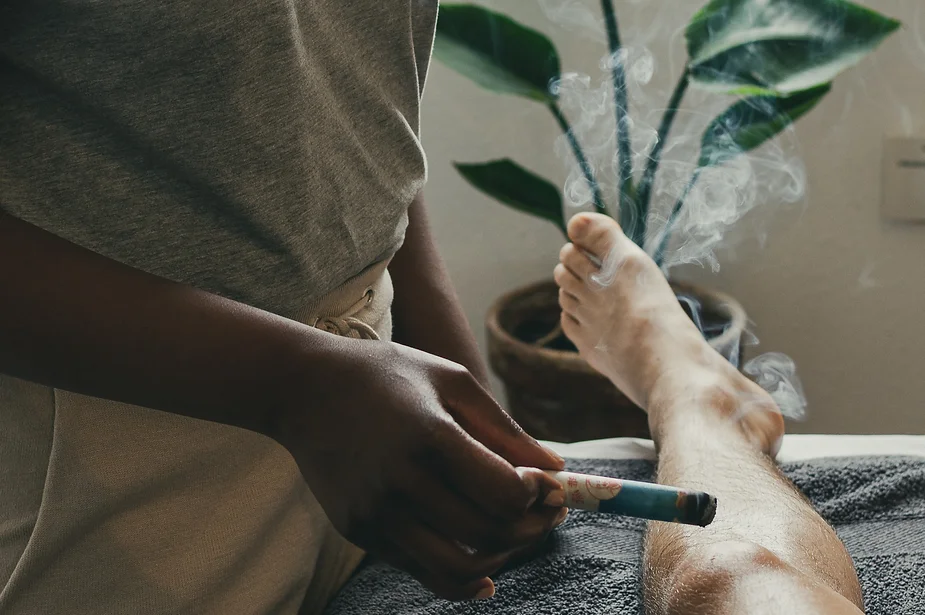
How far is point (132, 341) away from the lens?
19.1 inches

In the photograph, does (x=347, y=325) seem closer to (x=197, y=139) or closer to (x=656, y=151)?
(x=197, y=139)

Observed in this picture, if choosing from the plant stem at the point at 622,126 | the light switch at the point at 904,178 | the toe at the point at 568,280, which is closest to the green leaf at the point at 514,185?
the plant stem at the point at 622,126

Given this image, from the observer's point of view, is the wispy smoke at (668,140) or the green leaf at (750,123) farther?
the wispy smoke at (668,140)

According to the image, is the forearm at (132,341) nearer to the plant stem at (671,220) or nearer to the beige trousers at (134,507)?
the beige trousers at (134,507)

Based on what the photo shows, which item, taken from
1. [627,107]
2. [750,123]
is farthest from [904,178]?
[627,107]

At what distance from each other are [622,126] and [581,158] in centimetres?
8

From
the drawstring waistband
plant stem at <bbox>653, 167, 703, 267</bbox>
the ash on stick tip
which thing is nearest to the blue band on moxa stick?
the ash on stick tip

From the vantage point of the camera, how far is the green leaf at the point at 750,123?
4.29 ft

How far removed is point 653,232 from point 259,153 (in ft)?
3.47

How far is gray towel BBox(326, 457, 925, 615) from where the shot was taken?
2.33ft

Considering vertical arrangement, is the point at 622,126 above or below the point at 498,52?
below

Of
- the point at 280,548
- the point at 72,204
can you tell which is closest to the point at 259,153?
the point at 72,204

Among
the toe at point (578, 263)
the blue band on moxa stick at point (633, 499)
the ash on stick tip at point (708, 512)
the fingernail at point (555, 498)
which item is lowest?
the toe at point (578, 263)

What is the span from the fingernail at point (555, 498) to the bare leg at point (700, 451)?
0.60ft
